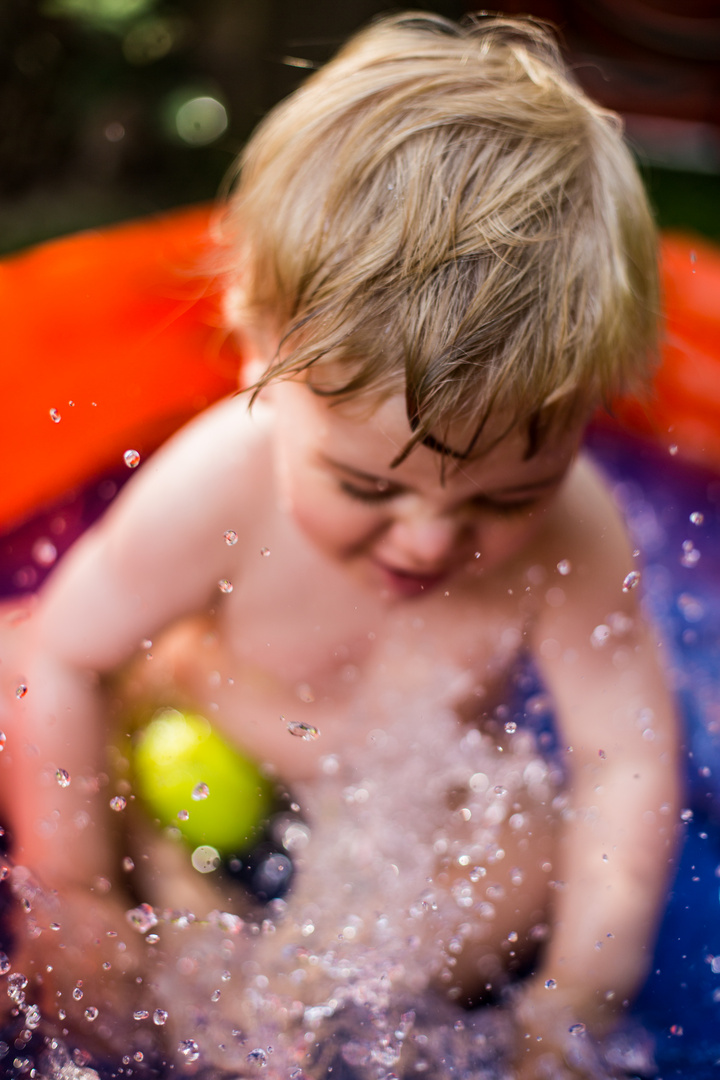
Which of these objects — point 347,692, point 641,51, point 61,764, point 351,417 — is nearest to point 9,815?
point 61,764

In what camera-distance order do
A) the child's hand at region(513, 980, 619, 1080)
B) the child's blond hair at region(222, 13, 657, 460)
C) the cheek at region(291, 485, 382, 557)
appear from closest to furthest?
the child's blond hair at region(222, 13, 657, 460) < the cheek at region(291, 485, 382, 557) < the child's hand at region(513, 980, 619, 1080)

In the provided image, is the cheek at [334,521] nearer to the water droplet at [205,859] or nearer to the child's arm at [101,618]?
the child's arm at [101,618]

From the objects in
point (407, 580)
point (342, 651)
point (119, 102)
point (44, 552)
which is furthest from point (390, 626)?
point (119, 102)

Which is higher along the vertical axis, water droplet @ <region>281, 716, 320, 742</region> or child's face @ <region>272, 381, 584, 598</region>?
child's face @ <region>272, 381, 584, 598</region>

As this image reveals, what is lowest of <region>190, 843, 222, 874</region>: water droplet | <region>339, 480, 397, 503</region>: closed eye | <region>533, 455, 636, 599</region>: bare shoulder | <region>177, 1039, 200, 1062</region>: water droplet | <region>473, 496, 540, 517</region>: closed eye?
<region>190, 843, 222, 874</region>: water droplet

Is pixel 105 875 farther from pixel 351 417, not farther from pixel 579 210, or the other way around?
pixel 579 210

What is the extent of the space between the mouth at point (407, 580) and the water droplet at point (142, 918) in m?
0.38

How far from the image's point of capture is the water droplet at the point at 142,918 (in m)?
0.83

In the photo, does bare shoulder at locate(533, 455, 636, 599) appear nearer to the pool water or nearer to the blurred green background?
the pool water

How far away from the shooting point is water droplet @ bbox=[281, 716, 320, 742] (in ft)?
2.95

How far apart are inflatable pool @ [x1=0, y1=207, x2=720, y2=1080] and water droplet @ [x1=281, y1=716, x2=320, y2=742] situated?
0.25 meters

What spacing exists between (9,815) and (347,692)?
321mm

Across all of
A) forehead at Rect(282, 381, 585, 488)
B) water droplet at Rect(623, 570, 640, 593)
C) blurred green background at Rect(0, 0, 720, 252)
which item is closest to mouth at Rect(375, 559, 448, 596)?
forehead at Rect(282, 381, 585, 488)

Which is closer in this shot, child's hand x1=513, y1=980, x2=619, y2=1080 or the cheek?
the cheek
